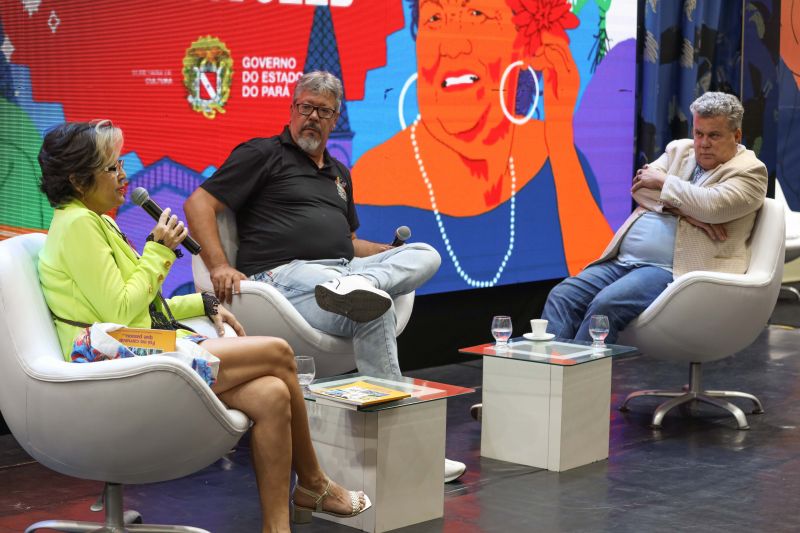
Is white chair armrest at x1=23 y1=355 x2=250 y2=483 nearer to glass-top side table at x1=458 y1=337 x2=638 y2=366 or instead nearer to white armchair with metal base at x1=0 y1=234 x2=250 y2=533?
white armchair with metal base at x1=0 y1=234 x2=250 y2=533

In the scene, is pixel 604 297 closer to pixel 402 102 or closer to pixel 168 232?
pixel 402 102

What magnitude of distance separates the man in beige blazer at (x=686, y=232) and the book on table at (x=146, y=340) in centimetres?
218

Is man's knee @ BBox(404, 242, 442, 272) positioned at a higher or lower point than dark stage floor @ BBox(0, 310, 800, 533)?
higher

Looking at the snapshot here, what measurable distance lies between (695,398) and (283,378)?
7.75 feet

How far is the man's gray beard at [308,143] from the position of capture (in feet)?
14.5

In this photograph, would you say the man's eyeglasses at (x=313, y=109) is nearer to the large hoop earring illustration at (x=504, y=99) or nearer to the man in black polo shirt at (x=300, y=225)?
the man in black polo shirt at (x=300, y=225)

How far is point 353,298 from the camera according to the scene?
12.3 ft

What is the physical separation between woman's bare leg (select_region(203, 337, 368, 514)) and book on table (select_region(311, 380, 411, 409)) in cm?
16

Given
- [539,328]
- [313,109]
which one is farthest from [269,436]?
[313,109]

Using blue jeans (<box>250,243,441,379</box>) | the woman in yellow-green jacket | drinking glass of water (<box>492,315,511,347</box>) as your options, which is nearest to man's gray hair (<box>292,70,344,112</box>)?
blue jeans (<box>250,243,441,379</box>)

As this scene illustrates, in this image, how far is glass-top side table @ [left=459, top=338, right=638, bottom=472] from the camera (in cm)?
404

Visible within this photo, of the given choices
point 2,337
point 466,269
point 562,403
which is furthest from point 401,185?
point 2,337

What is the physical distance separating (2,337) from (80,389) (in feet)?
0.95

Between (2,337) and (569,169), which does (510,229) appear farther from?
(2,337)
